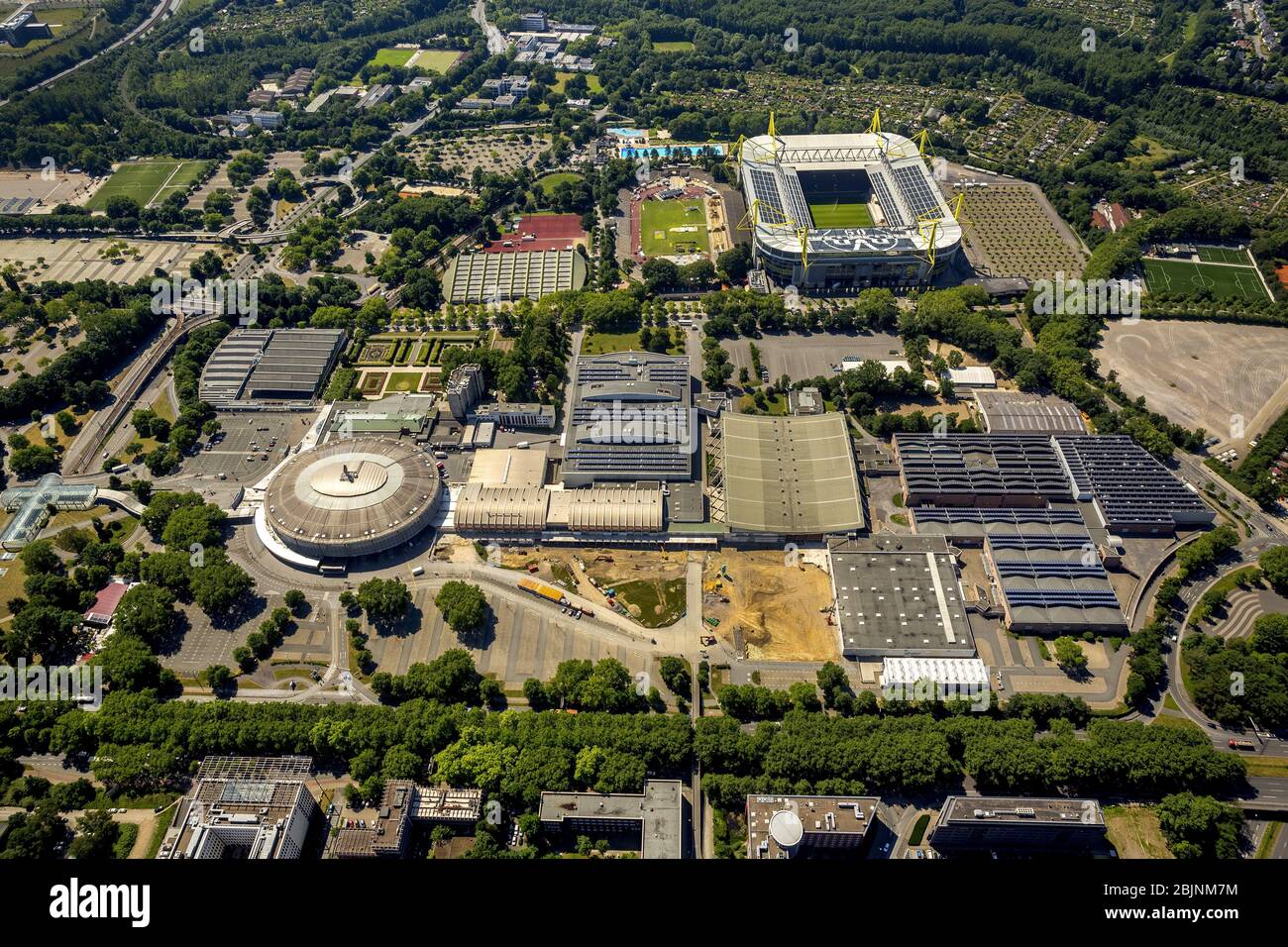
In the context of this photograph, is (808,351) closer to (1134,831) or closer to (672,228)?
(672,228)

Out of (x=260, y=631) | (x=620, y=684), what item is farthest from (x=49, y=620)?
(x=620, y=684)

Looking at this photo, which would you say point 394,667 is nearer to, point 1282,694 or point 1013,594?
point 1013,594

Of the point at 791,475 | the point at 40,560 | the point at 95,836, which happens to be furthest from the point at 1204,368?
the point at 40,560

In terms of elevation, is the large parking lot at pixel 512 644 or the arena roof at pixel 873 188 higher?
the arena roof at pixel 873 188

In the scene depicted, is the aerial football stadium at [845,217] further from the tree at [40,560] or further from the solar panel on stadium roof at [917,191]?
the tree at [40,560]

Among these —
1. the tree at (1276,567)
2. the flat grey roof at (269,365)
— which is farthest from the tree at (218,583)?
the tree at (1276,567)

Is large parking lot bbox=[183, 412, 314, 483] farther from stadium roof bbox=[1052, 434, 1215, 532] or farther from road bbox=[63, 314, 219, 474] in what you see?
stadium roof bbox=[1052, 434, 1215, 532]

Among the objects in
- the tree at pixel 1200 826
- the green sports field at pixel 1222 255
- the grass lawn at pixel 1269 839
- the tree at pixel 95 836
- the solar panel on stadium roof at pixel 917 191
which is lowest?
the tree at pixel 95 836
